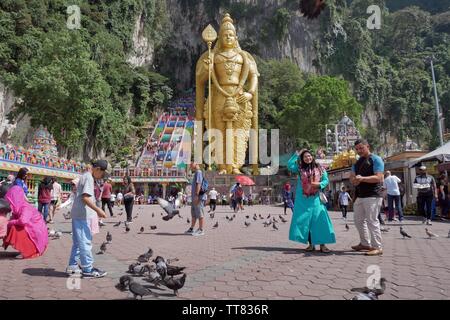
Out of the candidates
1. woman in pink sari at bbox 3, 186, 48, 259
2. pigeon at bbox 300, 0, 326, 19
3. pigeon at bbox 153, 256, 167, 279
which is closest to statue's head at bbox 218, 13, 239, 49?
woman in pink sari at bbox 3, 186, 48, 259

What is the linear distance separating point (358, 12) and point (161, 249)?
5807cm

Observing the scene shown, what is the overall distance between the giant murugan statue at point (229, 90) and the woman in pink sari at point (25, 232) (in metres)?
21.8

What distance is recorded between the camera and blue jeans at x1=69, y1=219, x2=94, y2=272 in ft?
13.3

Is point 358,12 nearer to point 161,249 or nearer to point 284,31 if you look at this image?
point 284,31

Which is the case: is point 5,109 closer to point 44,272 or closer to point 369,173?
point 44,272

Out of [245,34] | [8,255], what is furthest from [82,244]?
[245,34]

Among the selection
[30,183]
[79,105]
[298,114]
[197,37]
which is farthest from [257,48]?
[30,183]

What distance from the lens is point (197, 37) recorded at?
54.1 meters

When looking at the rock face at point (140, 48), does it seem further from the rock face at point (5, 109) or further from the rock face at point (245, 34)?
the rock face at point (5, 109)

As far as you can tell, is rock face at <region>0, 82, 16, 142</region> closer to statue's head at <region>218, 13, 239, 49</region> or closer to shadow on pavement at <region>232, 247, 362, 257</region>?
statue's head at <region>218, 13, 239, 49</region>

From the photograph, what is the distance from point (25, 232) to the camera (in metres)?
5.14

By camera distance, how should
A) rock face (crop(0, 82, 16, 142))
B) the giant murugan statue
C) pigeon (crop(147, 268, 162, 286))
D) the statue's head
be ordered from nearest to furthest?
pigeon (crop(147, 268, 162, 286)), rock face (crop(0, 82, 16, 142)), the statue's head, the giant murugan statue

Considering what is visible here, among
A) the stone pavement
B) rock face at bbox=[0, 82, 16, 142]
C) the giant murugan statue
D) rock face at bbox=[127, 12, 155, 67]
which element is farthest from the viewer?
rock face at bbox=[127, 12, 155, 67]

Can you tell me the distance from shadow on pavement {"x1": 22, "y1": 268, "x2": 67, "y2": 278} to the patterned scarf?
324 centimetres
